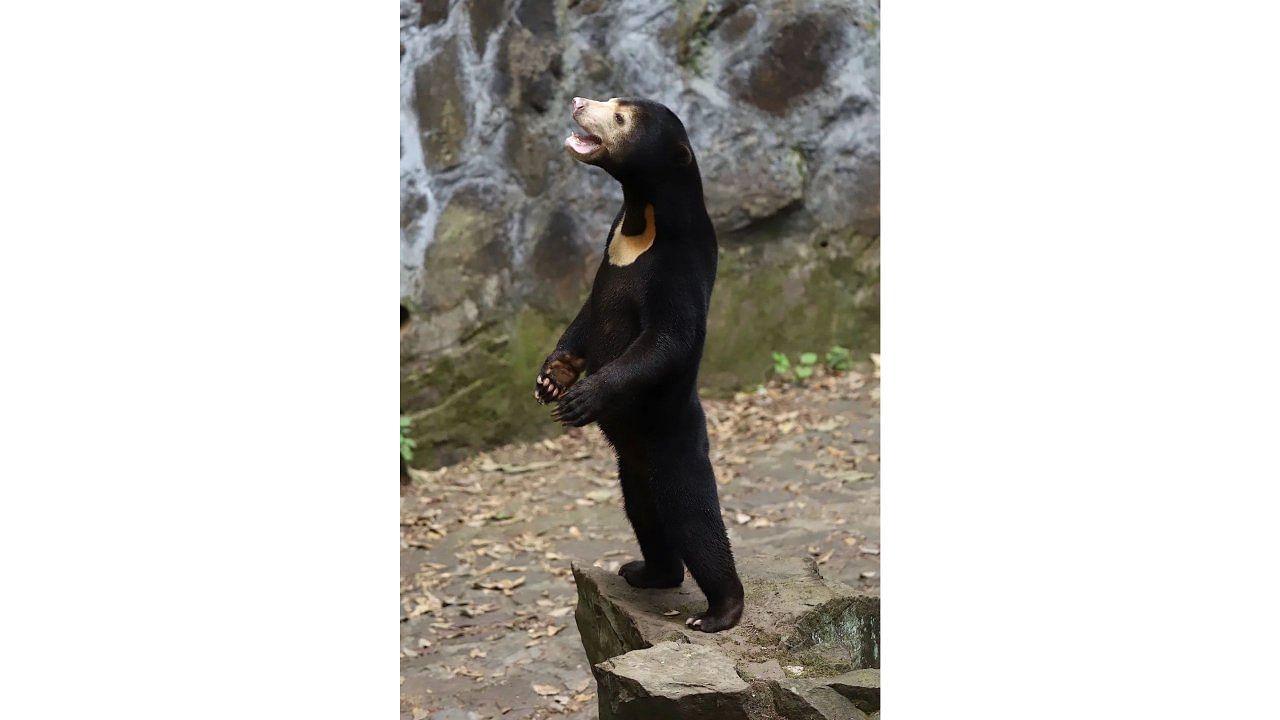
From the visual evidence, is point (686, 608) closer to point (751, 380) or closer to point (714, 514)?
point (714, 514)

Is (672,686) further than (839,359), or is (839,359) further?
(839,359)

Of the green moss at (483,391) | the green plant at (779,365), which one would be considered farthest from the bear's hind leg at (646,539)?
the green plant at (779,365)

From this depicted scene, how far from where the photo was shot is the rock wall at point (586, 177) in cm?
651

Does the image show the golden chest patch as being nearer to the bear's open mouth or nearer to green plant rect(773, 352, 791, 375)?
the bear's open mouth

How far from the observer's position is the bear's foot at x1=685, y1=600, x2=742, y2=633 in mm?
3260

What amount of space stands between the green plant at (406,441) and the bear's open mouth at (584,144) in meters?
3.75

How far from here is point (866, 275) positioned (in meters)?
7.42

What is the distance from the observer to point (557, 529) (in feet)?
18.9

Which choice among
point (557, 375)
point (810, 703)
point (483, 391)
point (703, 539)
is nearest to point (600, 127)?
point (557, 375)

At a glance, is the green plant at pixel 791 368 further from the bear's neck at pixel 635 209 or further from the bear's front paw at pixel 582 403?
the bear's front paw at pixel 582 403

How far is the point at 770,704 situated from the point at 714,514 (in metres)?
0.56

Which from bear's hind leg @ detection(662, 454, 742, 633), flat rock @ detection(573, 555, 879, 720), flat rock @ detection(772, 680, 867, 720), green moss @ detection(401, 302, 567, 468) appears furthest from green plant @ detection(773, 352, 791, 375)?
flat rock @ detection(772, 680, 867, 720)

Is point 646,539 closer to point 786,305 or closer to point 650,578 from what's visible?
point 650,578

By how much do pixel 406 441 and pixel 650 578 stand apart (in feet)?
10.6
